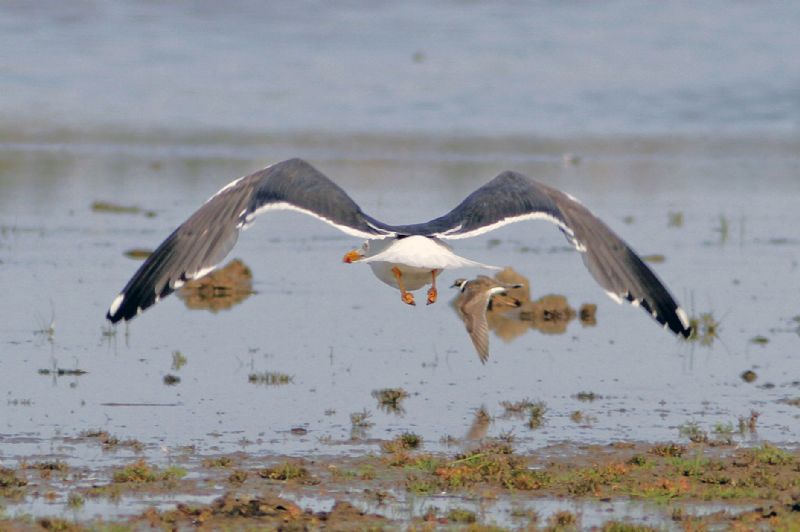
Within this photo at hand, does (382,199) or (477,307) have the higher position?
(382,199)

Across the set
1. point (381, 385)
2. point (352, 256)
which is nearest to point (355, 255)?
point (352, 256)

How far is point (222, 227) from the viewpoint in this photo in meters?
8.02

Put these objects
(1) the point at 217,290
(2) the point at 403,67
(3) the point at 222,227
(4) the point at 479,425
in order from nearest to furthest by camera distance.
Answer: (3) the point at 222,227, (4) the point at 479,425, (1) the point at 217,290, (2) the point at 403,67

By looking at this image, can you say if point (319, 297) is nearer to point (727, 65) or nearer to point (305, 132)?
point (305, 132)

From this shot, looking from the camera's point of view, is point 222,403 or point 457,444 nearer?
point 457,444

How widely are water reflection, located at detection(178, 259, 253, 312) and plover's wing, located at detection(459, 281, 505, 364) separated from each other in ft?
8.69

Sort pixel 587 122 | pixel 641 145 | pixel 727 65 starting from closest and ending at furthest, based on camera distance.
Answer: pixel 641 145
pixel 587 122
pixel 727 65

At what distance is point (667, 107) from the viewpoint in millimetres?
27188

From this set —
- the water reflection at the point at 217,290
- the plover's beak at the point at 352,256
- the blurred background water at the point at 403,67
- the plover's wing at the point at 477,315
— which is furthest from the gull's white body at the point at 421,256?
the blurred background water at the point at 403,67

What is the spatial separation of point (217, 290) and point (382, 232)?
17.6ft

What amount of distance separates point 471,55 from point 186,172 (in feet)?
43.6

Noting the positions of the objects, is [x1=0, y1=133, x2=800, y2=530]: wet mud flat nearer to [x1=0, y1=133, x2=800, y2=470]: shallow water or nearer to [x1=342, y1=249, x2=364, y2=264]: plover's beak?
[x1=0, y1=133, x2=800, y2=470]: shallow water

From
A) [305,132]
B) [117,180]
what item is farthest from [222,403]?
[305,132]

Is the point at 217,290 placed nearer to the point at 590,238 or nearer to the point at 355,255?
the point at 355,255
